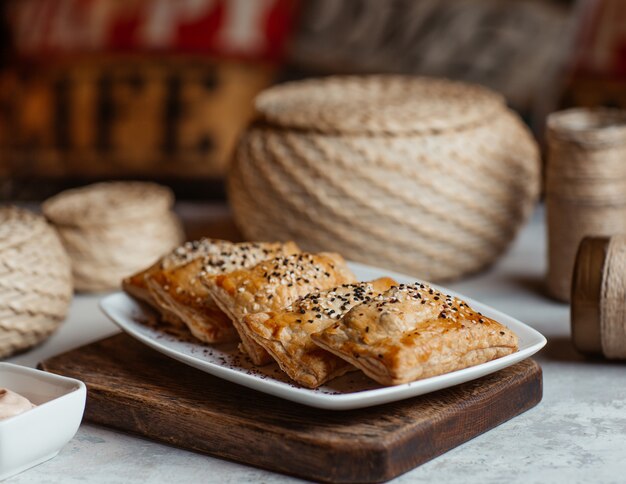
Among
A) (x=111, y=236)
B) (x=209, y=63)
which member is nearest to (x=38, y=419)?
(x=111, y=236)

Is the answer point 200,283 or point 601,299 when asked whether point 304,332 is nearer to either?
point 200,283

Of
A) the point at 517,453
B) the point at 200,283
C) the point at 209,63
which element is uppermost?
the point at 209,63

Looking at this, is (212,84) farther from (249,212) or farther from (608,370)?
(608,370)

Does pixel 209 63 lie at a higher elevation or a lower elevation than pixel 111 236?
higher

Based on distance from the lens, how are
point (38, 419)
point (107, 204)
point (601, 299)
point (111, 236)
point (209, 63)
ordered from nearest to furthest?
point (38, 419) → point (601, 299) → point (111, 236) → point (107, 204) → point (209, 63)

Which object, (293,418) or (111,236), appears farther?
(111,236)

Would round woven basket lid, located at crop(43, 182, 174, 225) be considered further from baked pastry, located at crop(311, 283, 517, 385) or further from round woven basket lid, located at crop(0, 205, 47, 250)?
baked pastry, located at crop(311, 283, 517, 385)
